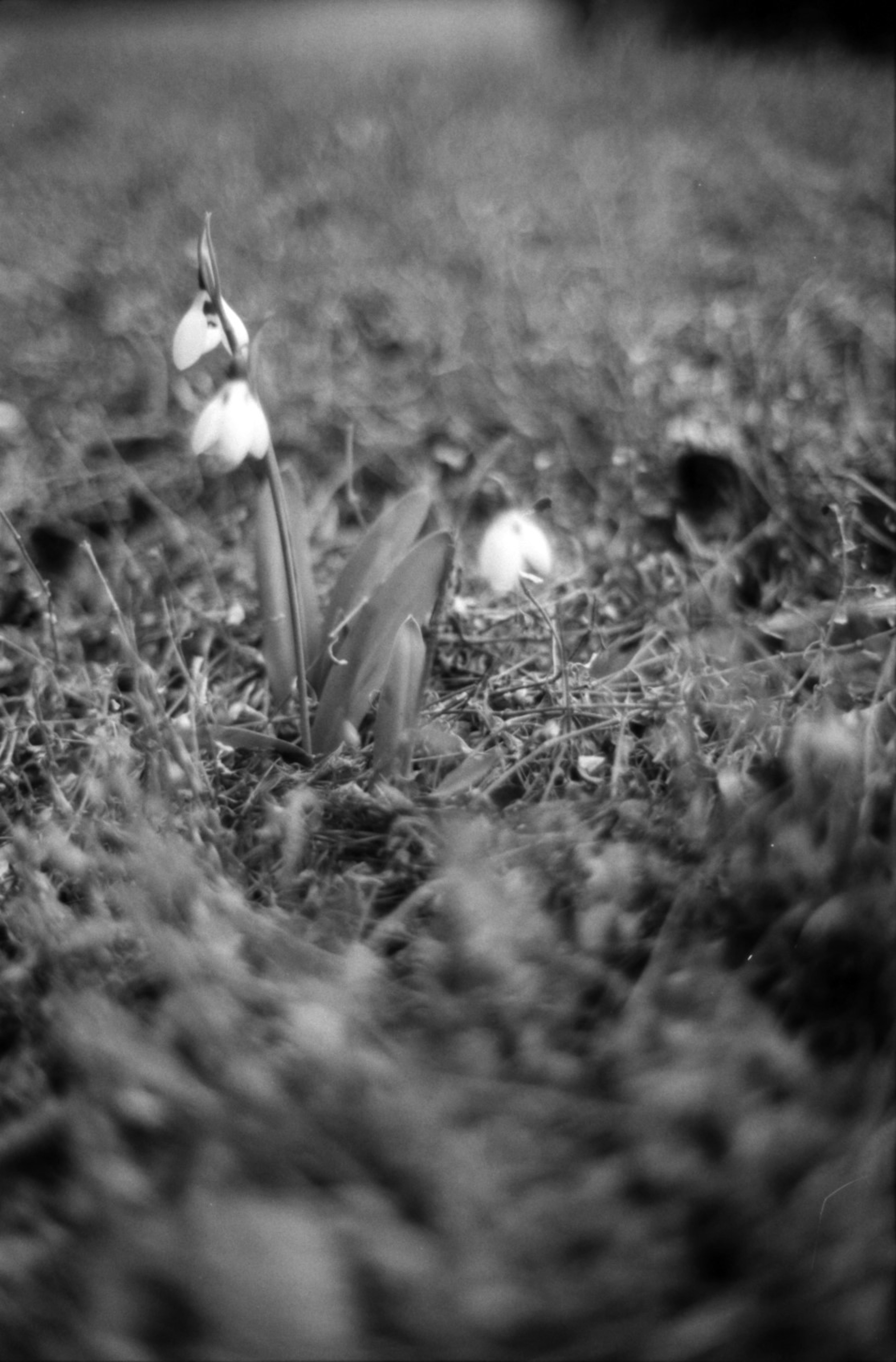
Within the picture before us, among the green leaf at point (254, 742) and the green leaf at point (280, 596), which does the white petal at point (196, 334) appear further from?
the green leaf at point (254, 742)

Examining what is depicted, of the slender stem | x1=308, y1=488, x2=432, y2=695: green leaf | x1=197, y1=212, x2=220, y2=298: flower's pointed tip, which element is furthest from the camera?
x1=308, y1=488, x2=432, y2=695: green leaf

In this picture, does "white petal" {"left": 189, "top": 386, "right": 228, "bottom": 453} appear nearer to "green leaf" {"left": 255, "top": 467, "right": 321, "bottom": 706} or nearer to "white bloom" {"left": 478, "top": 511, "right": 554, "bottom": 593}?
"green leaf" {"left": 255, "top": 467, "right": 321, "bottom": 706}

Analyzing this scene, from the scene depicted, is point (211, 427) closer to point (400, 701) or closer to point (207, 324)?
point (207, 324)

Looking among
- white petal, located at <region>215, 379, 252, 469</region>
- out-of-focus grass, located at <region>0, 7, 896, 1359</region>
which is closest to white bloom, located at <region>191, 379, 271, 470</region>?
white petal, located at <region>215, 379, 252, 469</region>

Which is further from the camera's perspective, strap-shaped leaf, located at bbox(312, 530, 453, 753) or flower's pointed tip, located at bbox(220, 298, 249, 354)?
strap-shaped leaf, located at bbox(312, 530, 453, 753)

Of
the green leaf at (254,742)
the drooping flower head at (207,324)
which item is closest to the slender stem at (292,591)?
the green leaf at (254,742)

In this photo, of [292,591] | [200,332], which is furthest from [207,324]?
[292,591]

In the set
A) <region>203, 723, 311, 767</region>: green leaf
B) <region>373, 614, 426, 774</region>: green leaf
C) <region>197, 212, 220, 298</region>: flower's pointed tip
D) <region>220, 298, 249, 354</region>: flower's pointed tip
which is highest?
<region>197, 212, 220, 298</region>: flower's pointed tip

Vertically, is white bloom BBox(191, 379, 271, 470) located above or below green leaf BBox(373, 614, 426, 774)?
above
